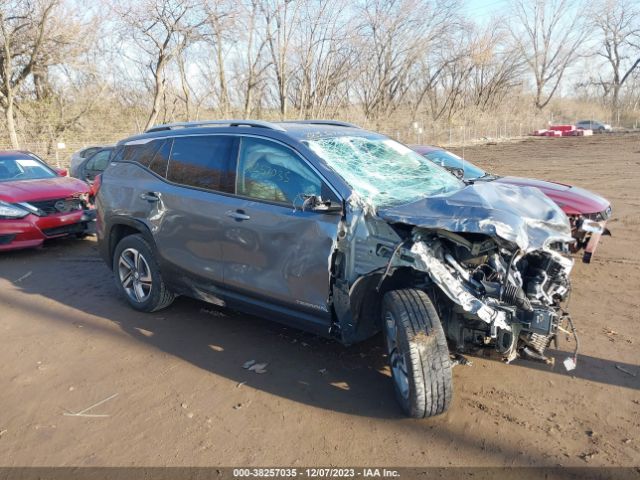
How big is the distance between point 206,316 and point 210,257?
3.00ft

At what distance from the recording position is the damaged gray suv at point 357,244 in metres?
3.19

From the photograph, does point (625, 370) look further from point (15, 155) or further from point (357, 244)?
point (15, 155)

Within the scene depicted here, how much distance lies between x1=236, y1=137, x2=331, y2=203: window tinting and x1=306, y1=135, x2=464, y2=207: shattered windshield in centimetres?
19

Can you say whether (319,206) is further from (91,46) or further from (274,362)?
(91,46)

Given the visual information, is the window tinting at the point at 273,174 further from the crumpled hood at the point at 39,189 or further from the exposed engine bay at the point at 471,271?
the crumpled hood at the point at 39,189

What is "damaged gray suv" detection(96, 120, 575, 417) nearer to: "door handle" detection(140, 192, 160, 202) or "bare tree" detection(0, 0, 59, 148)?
"door handle" detection(140, 192, 160, 202)

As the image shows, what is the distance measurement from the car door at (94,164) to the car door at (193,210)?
7.21 m

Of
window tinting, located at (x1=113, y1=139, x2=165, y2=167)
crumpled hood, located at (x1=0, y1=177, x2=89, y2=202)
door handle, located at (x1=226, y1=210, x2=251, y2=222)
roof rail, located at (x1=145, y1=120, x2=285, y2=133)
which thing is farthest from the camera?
crumpled hood, located at (x1=0, y1=177, x2=89, y2=202)

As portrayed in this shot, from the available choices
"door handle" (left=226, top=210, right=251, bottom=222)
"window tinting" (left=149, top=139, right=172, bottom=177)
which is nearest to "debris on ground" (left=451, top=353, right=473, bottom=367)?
"door handle" (left=226, top=210, right=251, bottom=222)

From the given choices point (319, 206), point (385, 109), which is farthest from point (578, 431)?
point (385, 109)

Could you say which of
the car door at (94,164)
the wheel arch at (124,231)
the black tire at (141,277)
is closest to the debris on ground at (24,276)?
the wheel arch at (124,231)

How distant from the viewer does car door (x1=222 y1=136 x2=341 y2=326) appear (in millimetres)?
3662

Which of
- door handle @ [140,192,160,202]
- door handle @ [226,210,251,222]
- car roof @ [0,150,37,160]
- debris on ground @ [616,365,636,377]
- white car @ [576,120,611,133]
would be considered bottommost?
debris on ground @ [616,365,636,377]

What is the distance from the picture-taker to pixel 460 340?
11.1 feet
